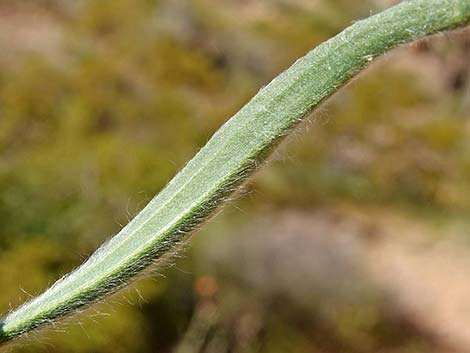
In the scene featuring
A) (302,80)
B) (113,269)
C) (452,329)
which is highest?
(302,80)

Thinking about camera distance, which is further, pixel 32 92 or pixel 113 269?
pixel 32 92

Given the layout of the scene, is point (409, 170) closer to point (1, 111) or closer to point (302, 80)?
point (1, 111)

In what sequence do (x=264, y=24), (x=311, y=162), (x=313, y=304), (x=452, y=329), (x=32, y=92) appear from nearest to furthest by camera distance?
1. (x=32, y=92)
2. (x=313, y=304)
3. (x=452, y=329)
4. (x=311, y=162)
5. (x=264, y=24)

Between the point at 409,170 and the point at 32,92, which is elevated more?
the point at 409,170

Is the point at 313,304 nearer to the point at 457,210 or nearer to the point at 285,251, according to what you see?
the point at 285,251

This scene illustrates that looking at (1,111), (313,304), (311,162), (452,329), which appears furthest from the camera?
(311,162)

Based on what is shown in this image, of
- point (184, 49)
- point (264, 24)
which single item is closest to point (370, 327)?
point (184, 49)
